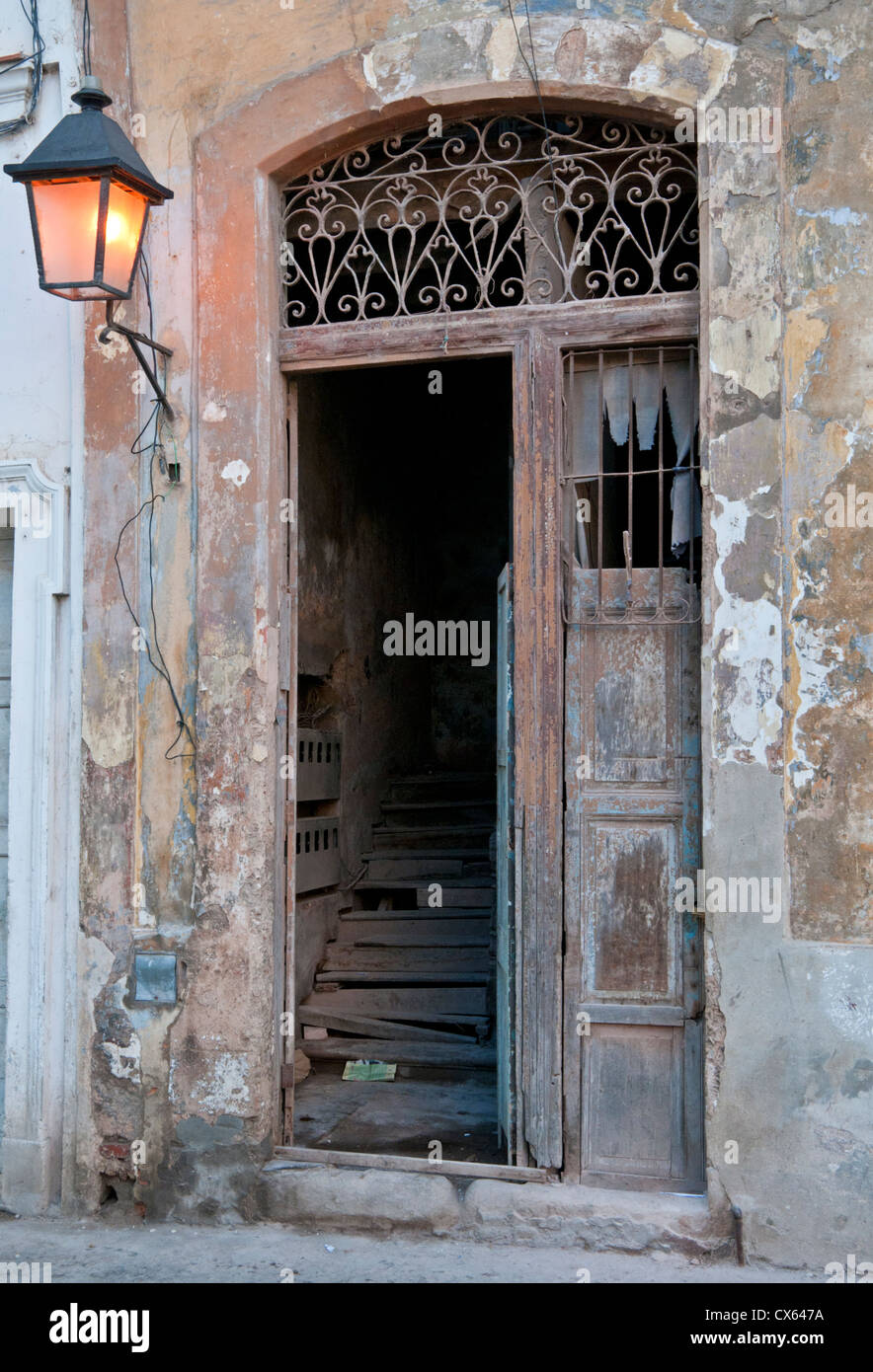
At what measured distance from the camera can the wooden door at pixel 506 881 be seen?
470 centimetres

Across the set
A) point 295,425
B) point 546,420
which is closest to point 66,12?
point 295,425

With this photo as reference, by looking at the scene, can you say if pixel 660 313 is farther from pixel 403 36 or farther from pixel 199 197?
pixel 199 197

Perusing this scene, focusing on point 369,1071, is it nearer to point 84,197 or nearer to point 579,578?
point 579,578

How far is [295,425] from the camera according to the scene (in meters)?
5.07

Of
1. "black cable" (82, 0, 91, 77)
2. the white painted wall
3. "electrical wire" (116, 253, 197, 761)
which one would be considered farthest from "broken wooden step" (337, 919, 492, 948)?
"black cable" (82, 0, 91, 77)

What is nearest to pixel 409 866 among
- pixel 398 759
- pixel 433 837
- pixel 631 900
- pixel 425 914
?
pixel 433 837

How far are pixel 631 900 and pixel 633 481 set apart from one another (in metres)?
1.58

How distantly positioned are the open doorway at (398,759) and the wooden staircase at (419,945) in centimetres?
1

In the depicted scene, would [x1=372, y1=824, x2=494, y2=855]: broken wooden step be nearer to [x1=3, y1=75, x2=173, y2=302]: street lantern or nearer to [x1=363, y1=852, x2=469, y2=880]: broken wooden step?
[x1=363, y1=852, x2=469, y2=880]: broken wooden step

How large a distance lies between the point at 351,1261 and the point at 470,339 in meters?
3.37

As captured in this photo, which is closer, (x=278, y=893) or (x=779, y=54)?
(x=779, y=54)

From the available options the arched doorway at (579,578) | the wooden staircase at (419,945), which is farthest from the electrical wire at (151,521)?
the wooden staircase at (419,945)

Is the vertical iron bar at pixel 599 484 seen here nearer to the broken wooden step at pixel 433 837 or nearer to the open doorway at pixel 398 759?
the open doorway at pixel 398 759

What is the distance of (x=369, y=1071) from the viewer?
637cm
